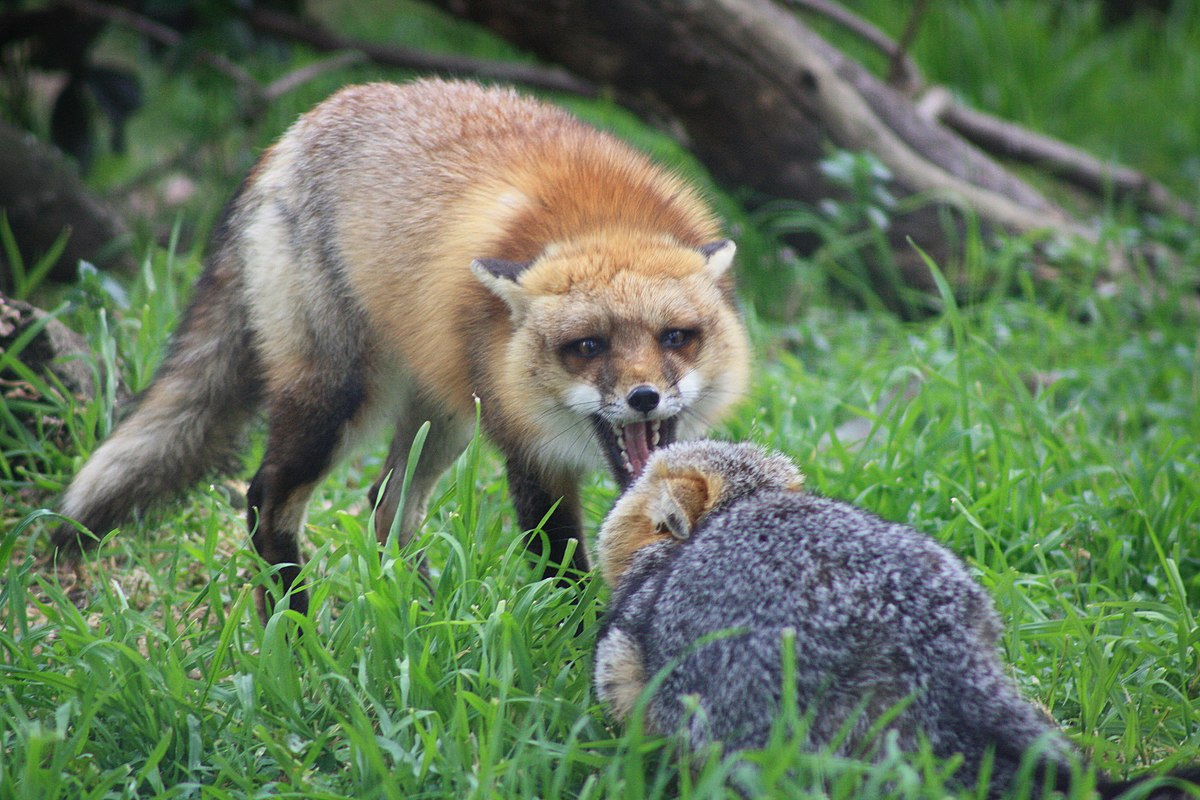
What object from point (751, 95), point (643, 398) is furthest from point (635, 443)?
point (751, 95)

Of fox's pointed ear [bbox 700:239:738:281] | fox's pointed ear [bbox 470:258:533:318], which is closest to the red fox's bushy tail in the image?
fox's pointed ear [bbox 470:258:533:318]

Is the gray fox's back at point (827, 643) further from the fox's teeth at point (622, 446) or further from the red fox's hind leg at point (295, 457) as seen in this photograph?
the red fox's hind leg at point (295, 457)

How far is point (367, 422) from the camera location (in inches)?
151

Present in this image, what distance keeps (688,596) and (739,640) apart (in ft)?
0.57

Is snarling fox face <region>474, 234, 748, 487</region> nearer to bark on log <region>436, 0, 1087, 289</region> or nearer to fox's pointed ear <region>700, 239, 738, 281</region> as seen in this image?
fox's pointed ear <region>700, 239, 738, 281</region>

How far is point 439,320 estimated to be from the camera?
146 inches

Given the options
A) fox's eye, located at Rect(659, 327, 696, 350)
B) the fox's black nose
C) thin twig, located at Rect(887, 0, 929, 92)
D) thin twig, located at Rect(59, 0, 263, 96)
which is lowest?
thin twig, located at Rect(59, 0, 263, 96)

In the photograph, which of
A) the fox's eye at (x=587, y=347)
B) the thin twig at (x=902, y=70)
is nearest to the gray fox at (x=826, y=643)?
the fox's eye at (x=587, y=347)

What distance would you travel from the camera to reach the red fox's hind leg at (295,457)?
3695 mm

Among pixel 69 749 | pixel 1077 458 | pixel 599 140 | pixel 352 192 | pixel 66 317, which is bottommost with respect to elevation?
pixel 66 317

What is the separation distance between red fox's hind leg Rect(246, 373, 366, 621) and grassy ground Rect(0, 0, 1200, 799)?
156 mm

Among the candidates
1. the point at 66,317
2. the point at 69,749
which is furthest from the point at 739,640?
the point at 66,317

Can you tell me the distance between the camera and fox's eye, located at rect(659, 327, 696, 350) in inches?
139

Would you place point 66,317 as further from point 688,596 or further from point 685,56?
point 688,596
